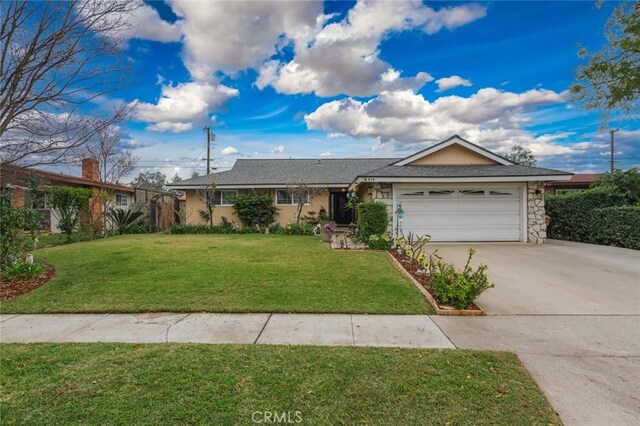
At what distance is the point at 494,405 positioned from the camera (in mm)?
2520

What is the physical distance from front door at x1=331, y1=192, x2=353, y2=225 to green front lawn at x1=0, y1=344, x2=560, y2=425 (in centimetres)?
1616

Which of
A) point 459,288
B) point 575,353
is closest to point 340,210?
point 459,288

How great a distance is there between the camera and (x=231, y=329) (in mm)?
4156

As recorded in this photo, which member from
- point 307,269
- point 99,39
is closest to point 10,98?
point 99,39

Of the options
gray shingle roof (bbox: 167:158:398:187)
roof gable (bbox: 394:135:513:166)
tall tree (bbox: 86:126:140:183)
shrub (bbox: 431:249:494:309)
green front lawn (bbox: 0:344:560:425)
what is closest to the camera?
green front lawn (bbox: 0:344:560:425)

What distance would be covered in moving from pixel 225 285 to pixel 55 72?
14.0ft

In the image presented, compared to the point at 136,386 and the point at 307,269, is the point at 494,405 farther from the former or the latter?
the point at 307,269

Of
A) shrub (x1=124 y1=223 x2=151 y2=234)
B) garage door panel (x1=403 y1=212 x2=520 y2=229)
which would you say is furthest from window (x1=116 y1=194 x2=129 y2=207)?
garage door panel (x1=403 y1=212 x2=520 y2=229)

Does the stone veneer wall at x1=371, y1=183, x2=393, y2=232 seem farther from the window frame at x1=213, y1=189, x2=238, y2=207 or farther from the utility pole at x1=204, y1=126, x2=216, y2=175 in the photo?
the utility pole at x1=204, y1=126, x2=216, y2=175

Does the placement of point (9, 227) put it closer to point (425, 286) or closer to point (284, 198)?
point (425, 286)

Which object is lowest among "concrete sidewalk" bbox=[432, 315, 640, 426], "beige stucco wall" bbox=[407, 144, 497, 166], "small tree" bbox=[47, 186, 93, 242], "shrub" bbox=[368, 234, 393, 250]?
"concrete sidewalk" bbox=[432, 315, 640, 426]

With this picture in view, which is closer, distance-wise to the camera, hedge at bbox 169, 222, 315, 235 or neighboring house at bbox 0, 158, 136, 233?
neighboring house at bbox 0, 158, 136, 233

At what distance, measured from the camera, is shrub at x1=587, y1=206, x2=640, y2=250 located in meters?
10.5

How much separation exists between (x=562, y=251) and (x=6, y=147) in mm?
13723
